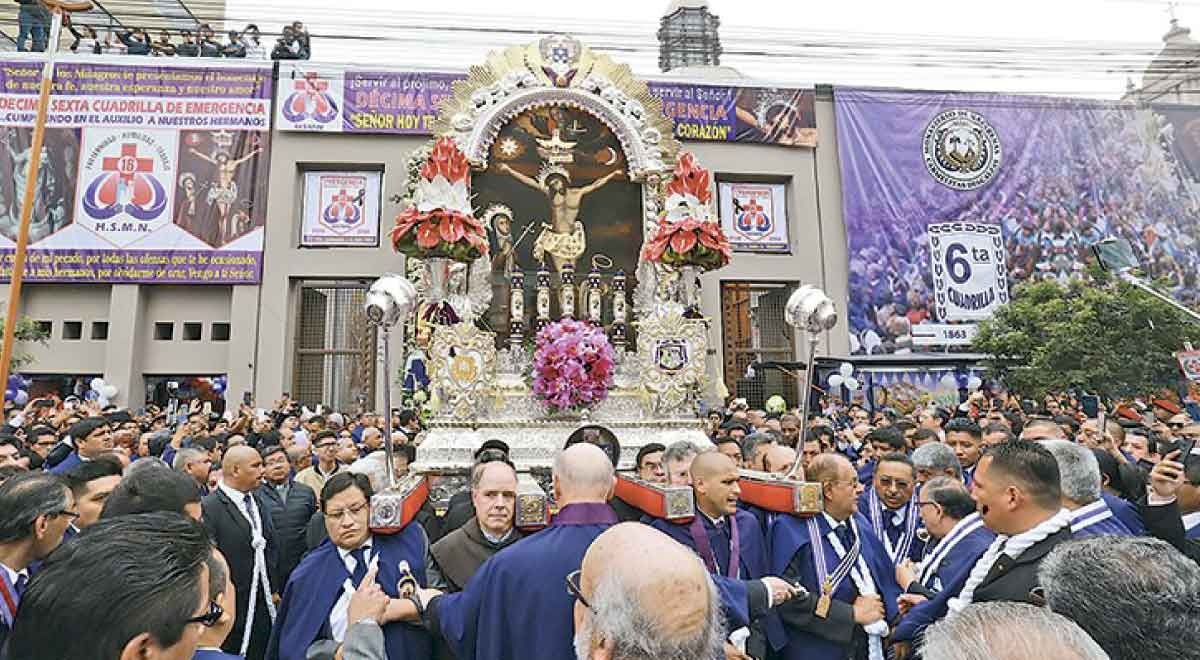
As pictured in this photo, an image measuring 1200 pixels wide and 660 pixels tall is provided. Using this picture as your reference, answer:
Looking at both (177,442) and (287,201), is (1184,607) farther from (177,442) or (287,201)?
(287,201)

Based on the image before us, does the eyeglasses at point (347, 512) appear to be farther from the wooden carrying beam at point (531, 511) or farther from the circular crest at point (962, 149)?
the circular crest at point (962, 149)

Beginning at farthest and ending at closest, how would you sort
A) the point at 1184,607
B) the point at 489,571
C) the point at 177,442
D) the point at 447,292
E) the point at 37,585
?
1. the point at 447,292
2. the point at 177,442
3. the point at 489,571
4. the point at 1184,607
5. the point at 37,585

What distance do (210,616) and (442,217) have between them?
6529 millimetres

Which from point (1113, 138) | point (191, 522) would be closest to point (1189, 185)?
point (1113, 138)

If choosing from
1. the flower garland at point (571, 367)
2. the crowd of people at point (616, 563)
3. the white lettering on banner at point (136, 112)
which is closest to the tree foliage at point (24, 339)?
the white lettering on banner at point (136, 112)

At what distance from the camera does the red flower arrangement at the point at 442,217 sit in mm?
7855

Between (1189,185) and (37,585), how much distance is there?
29173 mm

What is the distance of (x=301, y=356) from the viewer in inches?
793

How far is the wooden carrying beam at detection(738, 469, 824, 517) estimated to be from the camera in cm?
356

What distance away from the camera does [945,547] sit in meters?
3.41

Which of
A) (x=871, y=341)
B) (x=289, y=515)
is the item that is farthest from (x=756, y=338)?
(x=289, y=515)

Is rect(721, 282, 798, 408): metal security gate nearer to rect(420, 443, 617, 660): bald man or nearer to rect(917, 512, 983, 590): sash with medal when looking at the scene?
rect(917, 512, 983, 590): sash with medal

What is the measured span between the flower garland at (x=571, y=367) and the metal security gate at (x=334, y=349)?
12.9m

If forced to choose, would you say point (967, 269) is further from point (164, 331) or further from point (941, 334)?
point (164, 331)
